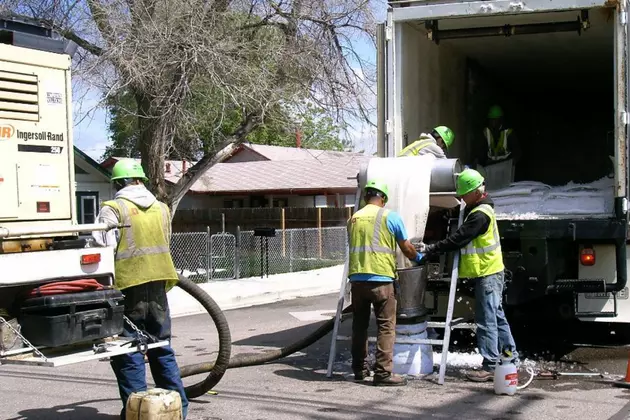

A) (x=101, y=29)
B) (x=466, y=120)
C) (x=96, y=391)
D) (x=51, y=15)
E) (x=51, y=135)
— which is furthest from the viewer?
(x=51, y=15)

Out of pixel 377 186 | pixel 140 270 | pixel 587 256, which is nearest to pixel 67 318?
pixel 140 270

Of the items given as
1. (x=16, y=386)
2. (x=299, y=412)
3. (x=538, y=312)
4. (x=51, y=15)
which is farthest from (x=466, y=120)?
(x=51, y=15)

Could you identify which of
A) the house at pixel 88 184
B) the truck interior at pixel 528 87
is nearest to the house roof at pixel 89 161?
the house at pixel 88 184

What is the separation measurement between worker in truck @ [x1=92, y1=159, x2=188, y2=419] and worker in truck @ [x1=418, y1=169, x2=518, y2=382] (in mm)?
2643

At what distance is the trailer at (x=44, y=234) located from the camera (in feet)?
16.2

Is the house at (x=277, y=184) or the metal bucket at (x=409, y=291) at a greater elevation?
the house at (x=277, y=184)

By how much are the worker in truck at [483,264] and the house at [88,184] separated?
20207 mm

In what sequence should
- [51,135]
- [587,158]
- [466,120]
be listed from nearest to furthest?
[51,135] < [466,120] < [587,158]

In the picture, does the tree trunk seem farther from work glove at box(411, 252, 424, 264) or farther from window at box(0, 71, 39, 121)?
window at box(0, 71, 39, 121)

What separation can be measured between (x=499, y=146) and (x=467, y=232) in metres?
3.49

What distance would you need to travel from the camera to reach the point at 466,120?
34.8ft

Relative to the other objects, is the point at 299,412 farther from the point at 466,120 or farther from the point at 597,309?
the point at 466,120

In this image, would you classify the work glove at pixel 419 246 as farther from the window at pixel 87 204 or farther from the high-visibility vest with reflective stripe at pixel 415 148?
the window at pixel 87 204

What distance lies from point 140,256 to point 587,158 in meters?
7.97
